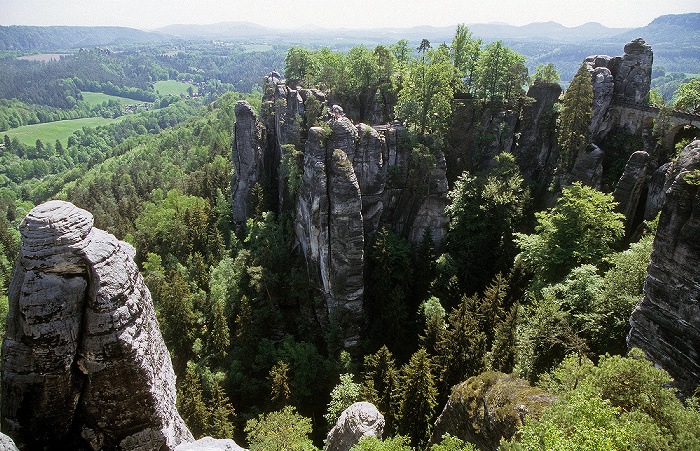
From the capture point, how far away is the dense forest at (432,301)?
15289 millimetres

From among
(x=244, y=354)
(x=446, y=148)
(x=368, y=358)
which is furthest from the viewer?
(x=446, y=148)

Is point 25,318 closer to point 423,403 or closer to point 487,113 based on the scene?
point 423,403

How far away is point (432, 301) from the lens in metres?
32.4

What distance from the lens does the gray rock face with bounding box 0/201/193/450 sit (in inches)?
366

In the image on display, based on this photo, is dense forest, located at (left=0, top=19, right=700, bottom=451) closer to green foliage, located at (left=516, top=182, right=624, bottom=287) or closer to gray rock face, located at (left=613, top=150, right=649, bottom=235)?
green foliage, located at (left=516, top=182, right=624, bottom=287)

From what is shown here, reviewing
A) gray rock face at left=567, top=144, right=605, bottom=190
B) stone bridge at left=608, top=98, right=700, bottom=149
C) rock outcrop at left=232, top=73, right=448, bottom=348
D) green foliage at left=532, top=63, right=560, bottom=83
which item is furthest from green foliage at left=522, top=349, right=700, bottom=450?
green foliage at left=532, top=63, right=560, bottom=83

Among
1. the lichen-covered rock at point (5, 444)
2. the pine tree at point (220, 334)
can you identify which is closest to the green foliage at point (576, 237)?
the pine tree at point (220, 334)

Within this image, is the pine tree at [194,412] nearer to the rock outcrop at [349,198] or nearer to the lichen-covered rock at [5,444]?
the rock outcrop at [349,198]

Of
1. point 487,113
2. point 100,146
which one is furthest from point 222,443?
point 100,146

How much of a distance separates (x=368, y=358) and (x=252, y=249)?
23.6m

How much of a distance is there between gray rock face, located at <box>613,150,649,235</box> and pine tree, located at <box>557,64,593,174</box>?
597 centimetres

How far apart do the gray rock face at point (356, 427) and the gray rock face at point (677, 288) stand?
1410cm

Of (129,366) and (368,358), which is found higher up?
(129,366)

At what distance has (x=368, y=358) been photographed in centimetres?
2870
